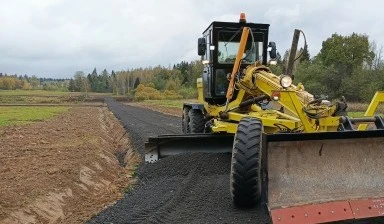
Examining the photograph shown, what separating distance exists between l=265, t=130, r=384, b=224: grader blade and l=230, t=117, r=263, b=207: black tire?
0.34 metres

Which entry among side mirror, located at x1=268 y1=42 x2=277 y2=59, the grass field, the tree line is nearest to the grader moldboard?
side mirror, located at x1=268 y1=42 x2=277 y2=59

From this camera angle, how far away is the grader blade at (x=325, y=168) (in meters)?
5.72

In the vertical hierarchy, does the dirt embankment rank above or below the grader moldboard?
below

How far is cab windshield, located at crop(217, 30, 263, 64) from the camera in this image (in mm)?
9828

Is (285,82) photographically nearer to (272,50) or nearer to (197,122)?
(272,50)

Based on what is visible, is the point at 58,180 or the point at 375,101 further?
the point at 58,180

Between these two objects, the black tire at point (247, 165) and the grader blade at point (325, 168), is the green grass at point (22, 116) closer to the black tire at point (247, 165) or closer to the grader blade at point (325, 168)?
the black tire at point (247, 165)

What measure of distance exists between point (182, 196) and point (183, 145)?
2.04 m

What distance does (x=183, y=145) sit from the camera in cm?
948

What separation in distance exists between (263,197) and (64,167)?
4.80m

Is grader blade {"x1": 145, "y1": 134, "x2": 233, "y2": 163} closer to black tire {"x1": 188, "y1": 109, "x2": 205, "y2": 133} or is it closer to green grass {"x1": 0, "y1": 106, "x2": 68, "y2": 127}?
black tire {"x1": 188, "y1": 109, "x2": 205, "y2": 133}

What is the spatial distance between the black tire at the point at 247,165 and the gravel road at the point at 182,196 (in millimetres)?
302

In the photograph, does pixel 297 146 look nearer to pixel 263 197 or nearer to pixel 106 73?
pixel 263 197

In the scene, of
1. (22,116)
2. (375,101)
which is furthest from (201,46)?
(22,116)
